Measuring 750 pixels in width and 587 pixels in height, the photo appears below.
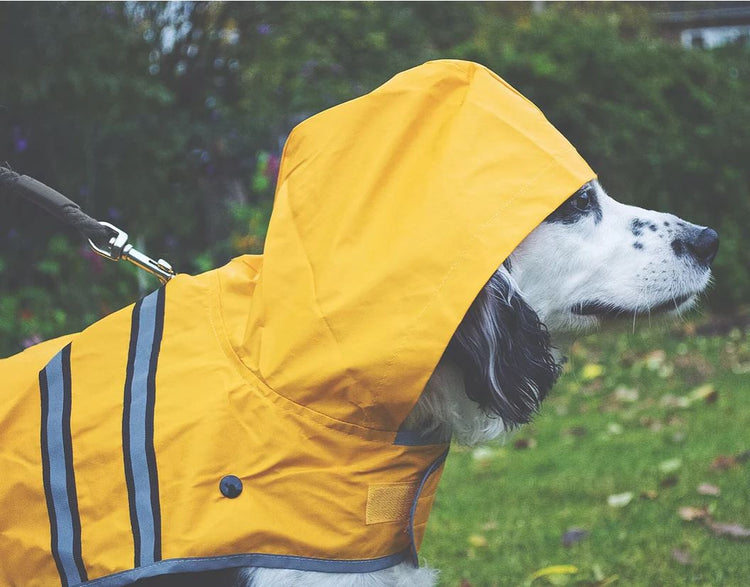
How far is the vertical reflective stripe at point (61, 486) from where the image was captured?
79.0 inches

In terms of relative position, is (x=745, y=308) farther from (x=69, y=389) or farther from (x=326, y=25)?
(x=69, y=389)

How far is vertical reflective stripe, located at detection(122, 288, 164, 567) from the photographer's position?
6.41ft

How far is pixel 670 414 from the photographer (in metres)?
5.35

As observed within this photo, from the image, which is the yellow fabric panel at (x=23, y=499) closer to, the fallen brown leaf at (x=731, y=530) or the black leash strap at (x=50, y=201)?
the black leash strap at (x=50, y=201)

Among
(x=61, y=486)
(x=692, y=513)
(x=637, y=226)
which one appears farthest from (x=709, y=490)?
(x=61, y=486)

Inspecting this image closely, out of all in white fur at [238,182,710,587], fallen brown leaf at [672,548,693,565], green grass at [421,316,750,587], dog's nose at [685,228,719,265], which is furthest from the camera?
green grass at [421,316,750,587]

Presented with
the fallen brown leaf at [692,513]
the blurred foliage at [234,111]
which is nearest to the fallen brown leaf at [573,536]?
the fallen brown leaf at [692,513]

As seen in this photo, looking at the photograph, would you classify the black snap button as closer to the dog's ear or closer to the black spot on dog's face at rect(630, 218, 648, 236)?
the dog's ear

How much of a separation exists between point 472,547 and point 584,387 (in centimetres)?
303

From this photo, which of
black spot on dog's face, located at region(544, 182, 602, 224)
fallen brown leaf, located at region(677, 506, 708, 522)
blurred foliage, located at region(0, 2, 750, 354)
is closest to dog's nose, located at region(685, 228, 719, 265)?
black spot on dog's face, located at region(544, 182, 602, 224)

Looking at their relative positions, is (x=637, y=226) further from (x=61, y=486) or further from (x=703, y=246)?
(x=61, y=486)

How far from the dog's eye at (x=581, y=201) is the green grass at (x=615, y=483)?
0.37 metres

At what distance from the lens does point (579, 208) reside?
7.41ft

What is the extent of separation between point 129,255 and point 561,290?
3.76 ft
